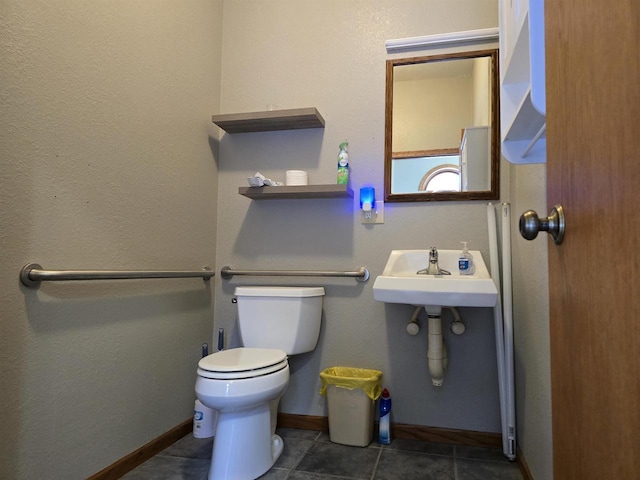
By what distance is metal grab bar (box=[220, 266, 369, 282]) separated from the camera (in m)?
2.01

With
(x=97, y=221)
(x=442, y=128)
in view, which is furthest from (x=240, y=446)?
(x=442, y=128)

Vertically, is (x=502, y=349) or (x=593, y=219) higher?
(x=593, y=219)

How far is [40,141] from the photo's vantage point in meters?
1.22

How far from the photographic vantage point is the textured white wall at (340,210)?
6.29 ft

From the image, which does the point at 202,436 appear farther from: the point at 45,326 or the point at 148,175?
the point at 148,175

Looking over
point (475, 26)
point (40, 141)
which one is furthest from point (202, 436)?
point (475, 26)

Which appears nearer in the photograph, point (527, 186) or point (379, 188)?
point (527, 186)

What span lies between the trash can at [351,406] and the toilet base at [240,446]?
0.42 meters

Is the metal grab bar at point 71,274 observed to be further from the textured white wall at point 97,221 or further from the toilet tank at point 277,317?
the toilet tank at point 277,317

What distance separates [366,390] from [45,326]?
1295mm

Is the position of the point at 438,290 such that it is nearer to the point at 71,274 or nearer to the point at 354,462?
the point at 354,462

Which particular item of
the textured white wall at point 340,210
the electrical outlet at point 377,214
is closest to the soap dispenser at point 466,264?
the textured white wall at point 340,210

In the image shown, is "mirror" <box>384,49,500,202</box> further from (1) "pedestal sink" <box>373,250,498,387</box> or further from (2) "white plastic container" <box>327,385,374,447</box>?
(2) "white plastic container" <box>327,385,374,447</box>

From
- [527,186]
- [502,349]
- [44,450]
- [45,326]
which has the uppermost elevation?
[527,186]
